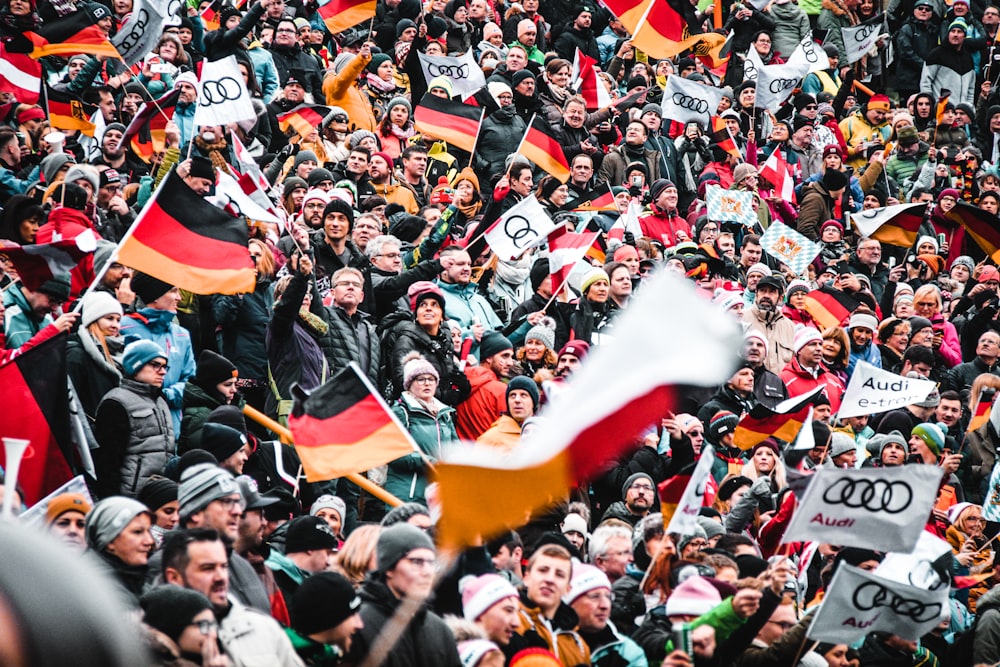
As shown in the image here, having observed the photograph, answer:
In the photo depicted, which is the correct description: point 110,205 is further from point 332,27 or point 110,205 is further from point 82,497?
point 332,27

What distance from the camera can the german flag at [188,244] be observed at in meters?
8.30

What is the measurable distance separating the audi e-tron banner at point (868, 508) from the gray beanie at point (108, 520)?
10.2 ft

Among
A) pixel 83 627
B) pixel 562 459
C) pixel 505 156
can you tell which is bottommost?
pixel 505 156

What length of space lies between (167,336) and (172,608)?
408 cm

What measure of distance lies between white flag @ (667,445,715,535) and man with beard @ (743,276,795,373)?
5154mm

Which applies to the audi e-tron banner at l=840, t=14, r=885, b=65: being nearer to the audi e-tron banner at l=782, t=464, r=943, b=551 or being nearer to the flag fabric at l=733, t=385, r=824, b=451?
the flag fabric at l=733, t=385, r=824, b=451

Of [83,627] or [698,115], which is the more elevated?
[83,627]

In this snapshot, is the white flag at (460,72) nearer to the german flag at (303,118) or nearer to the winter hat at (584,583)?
the german flag at (303,118)

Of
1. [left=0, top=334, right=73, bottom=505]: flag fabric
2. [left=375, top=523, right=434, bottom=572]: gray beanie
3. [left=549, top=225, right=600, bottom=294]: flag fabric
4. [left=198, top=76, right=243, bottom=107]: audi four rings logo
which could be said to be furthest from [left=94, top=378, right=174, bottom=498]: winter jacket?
[left=198, top=76, right=243, bottom=107]: audi four rings logo

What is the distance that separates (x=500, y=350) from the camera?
993 centimetres

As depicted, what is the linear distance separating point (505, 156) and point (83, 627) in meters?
13.3

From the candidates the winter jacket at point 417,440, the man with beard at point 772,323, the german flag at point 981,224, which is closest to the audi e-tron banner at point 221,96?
the winter jacket at point 417,440

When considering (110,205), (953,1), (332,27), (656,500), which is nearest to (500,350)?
(656,500)

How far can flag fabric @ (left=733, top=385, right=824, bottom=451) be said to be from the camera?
1041cm
